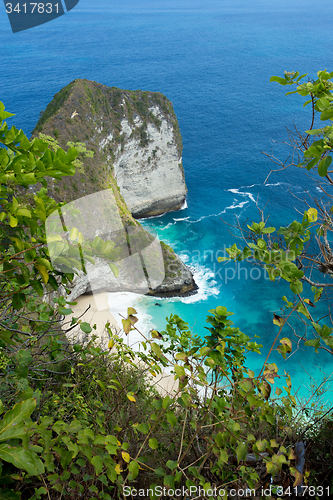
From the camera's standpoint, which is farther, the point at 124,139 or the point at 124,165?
the point at 124,165

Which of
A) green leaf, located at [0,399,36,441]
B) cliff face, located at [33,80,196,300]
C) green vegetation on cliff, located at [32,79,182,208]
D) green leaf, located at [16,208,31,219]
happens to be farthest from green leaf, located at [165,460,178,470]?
green vegetation on cliff, located at [32,79,182,208]

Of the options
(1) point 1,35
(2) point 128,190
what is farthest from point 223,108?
(1) point 1,35

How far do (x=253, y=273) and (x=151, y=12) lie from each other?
222m

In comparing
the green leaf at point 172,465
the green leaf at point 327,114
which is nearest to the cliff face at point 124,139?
the green leaf at point 327,114

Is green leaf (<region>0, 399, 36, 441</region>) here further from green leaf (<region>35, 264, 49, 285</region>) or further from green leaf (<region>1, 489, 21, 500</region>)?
green leaf (<region>35, 264, 49, 285</region>)

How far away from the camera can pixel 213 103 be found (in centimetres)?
7425

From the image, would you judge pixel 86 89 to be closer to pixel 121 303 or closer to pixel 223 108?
pixel 121 303

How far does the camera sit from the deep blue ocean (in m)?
33.6

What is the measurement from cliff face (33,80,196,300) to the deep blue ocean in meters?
3.04

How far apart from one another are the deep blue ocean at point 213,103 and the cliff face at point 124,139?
3.84m

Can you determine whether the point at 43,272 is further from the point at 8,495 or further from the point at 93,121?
the point at 93,121

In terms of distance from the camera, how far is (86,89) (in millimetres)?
39188

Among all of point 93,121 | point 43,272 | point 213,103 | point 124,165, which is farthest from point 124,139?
point 43,272

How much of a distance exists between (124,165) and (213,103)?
40294 mm
